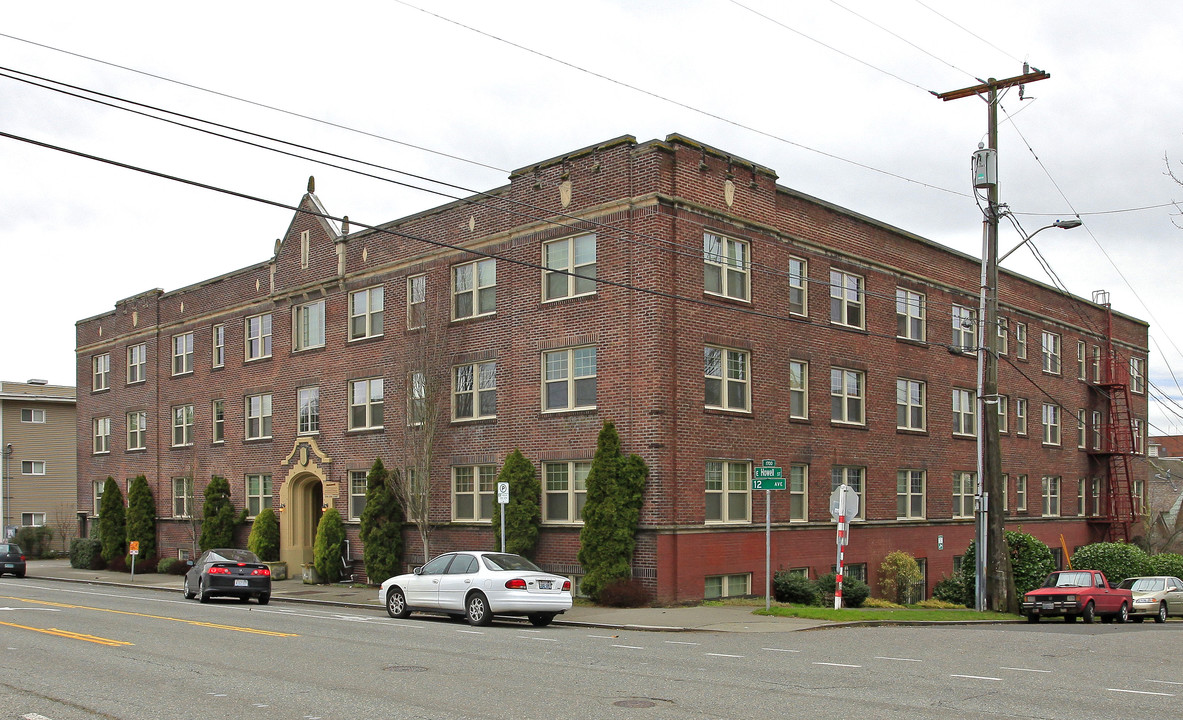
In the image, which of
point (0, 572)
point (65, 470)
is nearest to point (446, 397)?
point (0, 572)

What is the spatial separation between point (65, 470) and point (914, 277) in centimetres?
4963

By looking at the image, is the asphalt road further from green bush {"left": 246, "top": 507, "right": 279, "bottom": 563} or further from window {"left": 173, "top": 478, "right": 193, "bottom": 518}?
window {"left": 173, "top": 478, "right": 193, "bottom": 518}

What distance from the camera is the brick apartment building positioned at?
25484mm

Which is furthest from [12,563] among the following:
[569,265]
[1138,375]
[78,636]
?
[1138,375]

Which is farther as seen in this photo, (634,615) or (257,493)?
(257,493)

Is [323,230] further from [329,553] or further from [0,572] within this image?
[0,572]

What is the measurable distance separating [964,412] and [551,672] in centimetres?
2742

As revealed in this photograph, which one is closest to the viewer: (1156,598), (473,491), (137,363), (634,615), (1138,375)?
(634,615)

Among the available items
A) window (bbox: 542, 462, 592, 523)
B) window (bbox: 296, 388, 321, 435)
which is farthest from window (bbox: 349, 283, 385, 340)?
window (bbox: 542, 462, 592, 523)

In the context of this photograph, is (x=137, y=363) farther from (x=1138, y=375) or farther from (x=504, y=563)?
(x=1138, y=375)

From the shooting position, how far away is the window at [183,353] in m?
42.7

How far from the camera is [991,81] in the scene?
90.3 feet

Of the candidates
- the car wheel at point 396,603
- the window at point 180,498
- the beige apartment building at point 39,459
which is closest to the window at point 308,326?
the window at point 180,498

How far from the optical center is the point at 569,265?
26.9 meters
